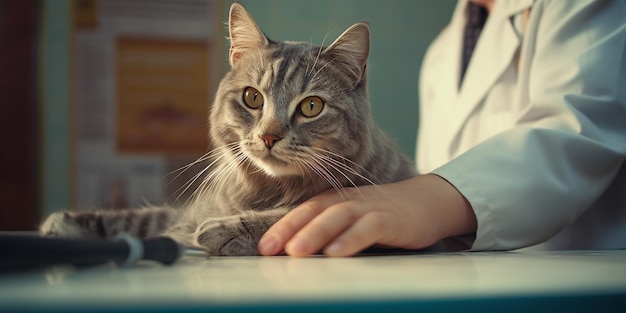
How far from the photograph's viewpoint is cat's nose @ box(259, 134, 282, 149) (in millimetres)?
884

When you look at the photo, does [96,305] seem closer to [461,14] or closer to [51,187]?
[461,14]

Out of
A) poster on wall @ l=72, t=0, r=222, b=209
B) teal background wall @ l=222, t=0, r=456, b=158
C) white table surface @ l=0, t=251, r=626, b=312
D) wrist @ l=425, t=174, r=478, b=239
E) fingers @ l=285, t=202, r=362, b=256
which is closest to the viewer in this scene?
white table surface @ l=0, t=251, r=626, b=312

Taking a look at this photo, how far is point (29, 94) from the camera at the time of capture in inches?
97.4

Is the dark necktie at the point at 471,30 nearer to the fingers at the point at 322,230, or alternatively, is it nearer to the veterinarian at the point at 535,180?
the veterinarian at the point at 535,180

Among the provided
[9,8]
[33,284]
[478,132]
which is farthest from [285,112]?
[9,8]

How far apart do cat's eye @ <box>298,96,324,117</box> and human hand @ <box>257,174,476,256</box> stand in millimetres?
149

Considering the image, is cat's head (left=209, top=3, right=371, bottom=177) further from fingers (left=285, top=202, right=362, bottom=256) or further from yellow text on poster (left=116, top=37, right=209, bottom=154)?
yellow text on poster (left=116, top=37, right=209, bottom=154)

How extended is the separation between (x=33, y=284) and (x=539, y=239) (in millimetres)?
763

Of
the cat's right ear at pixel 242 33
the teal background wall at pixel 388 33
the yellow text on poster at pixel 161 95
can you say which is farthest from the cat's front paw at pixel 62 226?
the teal background wall at pixel 388 33

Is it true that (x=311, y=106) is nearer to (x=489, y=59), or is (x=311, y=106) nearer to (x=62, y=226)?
(x=62, y=226)

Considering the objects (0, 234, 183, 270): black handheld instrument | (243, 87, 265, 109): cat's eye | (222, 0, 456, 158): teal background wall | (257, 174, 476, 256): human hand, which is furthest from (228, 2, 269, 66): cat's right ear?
(222, 0, 456, 158): teal background wall

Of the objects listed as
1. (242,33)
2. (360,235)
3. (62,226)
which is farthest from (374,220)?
(62,226)

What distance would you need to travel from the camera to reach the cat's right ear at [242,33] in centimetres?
101

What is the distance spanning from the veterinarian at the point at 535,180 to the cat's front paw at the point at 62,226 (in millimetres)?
498
